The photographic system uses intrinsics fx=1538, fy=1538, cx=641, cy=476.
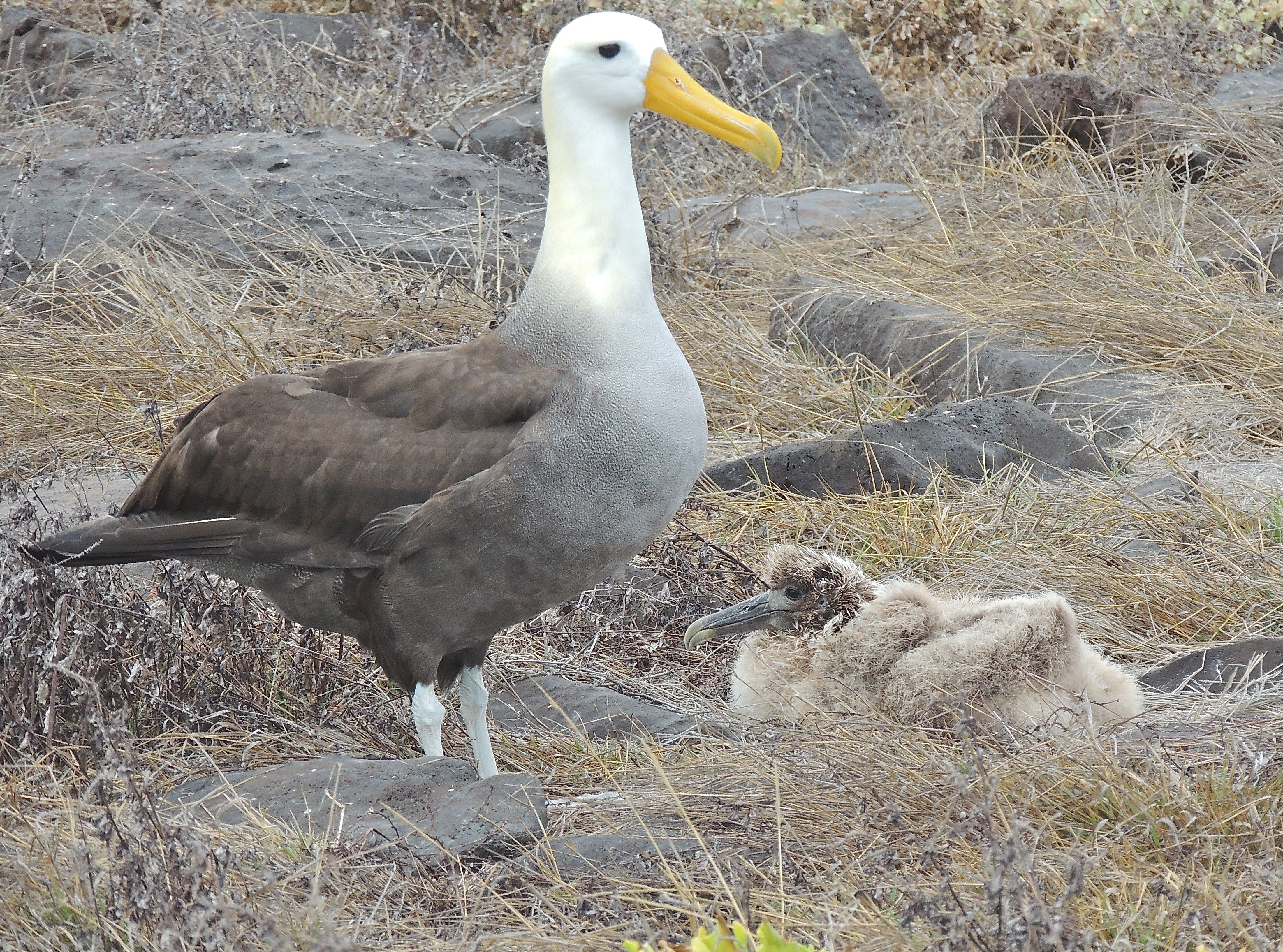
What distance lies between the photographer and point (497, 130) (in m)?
8.34

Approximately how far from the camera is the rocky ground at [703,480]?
2.31 meters

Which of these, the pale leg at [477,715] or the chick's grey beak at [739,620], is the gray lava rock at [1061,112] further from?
the pale leg at [477,715]

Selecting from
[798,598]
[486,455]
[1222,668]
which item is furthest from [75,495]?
[1222,668]

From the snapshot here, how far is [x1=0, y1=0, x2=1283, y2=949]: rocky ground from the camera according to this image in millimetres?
2311

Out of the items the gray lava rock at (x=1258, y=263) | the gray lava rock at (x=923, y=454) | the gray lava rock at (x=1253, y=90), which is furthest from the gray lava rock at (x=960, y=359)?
the gray lava rock at (x=1253, y=90)

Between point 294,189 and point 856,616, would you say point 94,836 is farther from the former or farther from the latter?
point 294,189

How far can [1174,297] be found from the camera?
5.46 metres

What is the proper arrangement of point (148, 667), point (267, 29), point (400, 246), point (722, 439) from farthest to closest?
point (267, 29) → point (400, 246) → point (722, 439) → point (148, 667)

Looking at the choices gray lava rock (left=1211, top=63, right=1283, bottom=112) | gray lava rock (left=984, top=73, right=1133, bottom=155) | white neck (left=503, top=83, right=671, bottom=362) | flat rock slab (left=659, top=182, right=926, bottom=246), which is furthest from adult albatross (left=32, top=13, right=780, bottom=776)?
gray lava rock (left=1211, top=63, right=1283, bottom=112)

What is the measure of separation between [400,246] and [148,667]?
2.98m

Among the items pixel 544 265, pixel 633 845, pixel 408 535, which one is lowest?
pixel 633 845

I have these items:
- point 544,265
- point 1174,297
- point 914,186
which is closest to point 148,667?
point 544,265

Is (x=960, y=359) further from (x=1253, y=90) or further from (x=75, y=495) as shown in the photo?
(x=1253, y=90)

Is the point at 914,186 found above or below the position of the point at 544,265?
below
